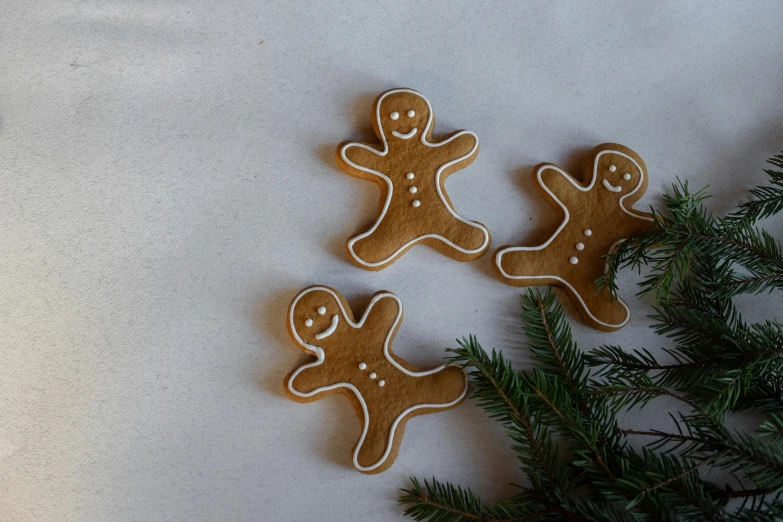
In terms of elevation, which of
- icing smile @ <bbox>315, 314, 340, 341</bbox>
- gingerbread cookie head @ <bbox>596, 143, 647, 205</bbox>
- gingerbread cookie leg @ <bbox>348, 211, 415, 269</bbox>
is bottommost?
icing smile @ <bbox>315, 314, 340, 341</bbox>

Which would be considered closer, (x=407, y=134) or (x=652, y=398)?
(x=652, y=398)

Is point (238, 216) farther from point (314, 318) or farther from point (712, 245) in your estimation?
point (712, 245)

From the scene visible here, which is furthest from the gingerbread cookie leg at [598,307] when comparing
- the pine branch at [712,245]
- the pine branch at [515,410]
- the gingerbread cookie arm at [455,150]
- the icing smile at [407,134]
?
the icing smile at [407,134]

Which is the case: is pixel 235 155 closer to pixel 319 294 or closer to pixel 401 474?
pixel 319 294

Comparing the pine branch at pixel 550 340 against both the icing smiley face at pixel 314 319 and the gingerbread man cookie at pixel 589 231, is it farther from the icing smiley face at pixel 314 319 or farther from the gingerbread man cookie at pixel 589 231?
the icing smiley face at pixel 314 319

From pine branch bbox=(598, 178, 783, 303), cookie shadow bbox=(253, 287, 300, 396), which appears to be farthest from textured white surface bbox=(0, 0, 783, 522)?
pine branch bbox=(598, 178, 783, 303)

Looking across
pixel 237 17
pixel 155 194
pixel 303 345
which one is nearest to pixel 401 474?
pixel 303 345

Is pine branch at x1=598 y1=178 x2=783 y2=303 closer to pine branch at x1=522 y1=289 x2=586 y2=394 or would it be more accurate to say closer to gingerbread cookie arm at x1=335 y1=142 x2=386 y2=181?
pine branch at x1=522 y1=289 x2=586 y2=394

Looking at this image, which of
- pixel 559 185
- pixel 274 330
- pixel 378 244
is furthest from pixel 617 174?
pixel 274 330
